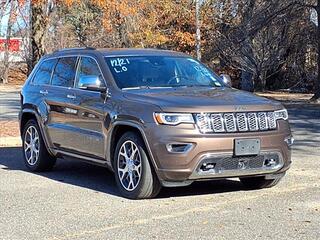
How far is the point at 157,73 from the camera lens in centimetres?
850

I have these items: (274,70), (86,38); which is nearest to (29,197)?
(274,70)

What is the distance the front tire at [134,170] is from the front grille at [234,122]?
763mm

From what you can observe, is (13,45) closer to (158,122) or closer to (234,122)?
(158,122)

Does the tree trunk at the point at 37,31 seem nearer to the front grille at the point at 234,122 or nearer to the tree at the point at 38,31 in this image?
the tree at the point at 38,31

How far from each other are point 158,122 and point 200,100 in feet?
1.89

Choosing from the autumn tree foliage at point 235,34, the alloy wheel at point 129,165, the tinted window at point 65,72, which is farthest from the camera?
the autumn tree foliage at point 235,34

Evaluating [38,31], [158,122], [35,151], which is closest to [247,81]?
[38,31]

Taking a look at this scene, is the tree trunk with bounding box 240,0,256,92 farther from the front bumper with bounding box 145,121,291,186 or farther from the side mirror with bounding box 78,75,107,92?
the front bumper with bounding box 145,121,291,186

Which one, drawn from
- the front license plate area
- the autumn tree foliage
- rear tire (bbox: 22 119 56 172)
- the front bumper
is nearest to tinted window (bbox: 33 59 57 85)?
rear tire (bbox: 22 119 56 172)

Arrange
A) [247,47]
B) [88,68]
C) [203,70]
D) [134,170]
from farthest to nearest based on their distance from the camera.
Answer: [247,47] → [203,70] → [88,68] → [134,170]

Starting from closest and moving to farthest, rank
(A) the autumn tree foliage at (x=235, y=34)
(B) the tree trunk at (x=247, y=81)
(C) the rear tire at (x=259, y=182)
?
(C) the rear tire at (x=259, y=182) → (A) the autumn tree foliage at (x=235, y=34) → (B) the tree trunk at (x=247, y=81)

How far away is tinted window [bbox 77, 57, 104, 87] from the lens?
339 inches

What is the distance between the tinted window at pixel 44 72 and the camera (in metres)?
9.92

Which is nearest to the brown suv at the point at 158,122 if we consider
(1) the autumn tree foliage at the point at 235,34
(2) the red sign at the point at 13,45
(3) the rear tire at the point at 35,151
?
(3) the rear tire at the point at 35,151
